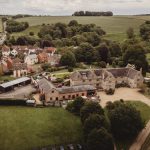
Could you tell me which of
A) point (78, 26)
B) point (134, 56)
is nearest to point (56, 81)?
point (134, 56)

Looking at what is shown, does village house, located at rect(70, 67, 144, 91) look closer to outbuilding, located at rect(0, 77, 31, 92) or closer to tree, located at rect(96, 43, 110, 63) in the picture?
outbuilding, located at rect(0, 77, 31, 92)

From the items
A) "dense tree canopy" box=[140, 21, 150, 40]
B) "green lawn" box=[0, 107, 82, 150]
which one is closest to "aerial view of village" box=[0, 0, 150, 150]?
"green lawn" box=[0, 107, 82, 150]

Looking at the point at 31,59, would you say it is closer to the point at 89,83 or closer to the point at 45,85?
the point at 89,83

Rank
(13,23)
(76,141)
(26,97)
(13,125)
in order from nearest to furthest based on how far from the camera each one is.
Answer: (76,141) → (13,125) → (26,97) → (13,23)

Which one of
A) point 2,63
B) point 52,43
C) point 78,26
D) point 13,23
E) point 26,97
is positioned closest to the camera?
point 26,97

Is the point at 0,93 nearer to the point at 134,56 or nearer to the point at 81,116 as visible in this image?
the point at 81,116

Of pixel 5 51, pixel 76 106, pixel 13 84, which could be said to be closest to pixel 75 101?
pixel 76 106
